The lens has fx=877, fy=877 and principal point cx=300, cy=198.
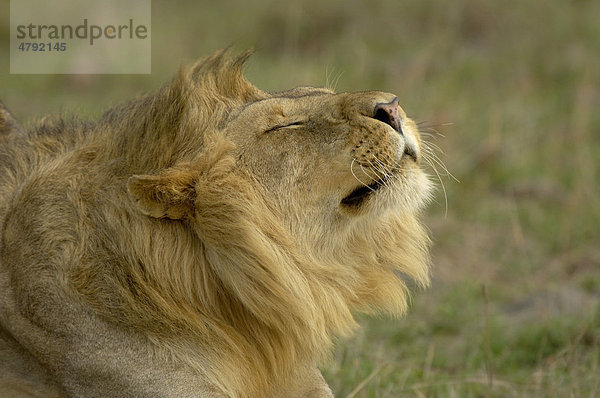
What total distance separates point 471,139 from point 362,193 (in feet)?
16.5

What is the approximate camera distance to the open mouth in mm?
2779

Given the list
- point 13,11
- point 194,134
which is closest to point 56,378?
point 194,134

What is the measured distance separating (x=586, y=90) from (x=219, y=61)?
6274 millimetres

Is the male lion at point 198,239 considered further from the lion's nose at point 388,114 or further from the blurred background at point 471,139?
the blurred background at point 471,139

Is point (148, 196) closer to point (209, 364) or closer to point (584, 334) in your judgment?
point (209, 364)

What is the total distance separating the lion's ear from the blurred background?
770mm

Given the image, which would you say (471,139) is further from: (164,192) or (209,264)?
(164,192)

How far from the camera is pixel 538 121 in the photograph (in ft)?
26.3

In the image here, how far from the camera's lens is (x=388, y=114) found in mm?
2799

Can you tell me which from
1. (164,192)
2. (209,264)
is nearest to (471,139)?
(209,264)

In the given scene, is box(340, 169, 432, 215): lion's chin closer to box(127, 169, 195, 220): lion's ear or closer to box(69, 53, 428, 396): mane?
box(69, 53, 428, 396): mane

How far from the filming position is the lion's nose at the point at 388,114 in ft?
9.13

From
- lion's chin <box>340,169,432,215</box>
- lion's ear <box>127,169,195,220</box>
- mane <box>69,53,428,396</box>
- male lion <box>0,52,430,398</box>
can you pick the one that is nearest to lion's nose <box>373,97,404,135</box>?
male lion <box>0,52,430,398</box>

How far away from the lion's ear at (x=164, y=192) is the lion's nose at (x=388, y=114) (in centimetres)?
62
